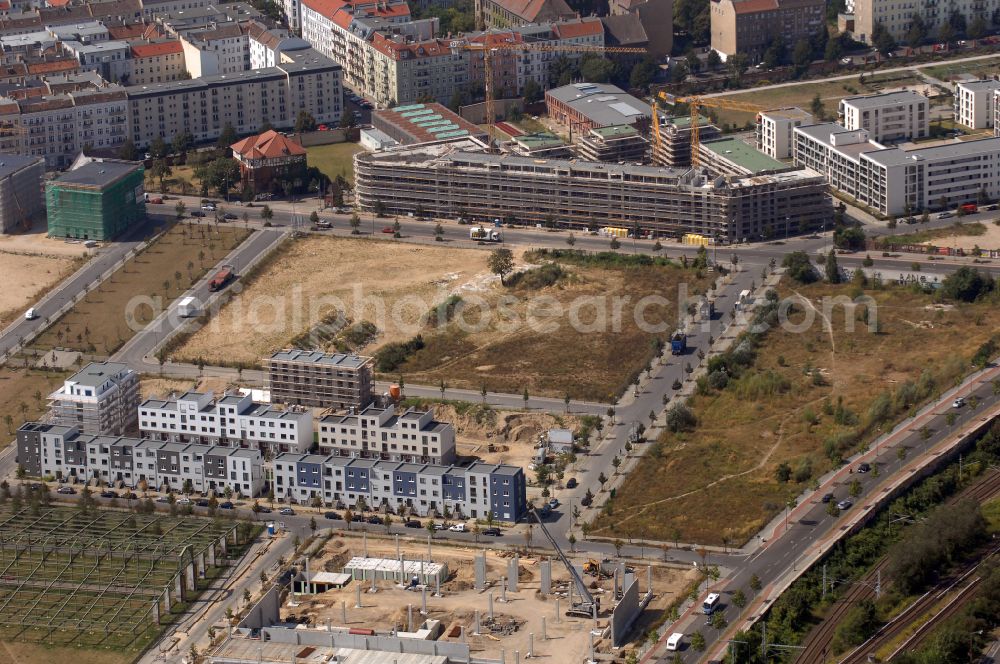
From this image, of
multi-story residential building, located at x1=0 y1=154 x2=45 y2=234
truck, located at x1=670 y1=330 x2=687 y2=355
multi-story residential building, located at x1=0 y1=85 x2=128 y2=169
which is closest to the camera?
truck, located at x1=670 y1=330 x2=687 y2=355

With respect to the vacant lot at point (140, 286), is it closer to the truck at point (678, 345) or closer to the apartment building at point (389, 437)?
the apartment building at point (389, 437)

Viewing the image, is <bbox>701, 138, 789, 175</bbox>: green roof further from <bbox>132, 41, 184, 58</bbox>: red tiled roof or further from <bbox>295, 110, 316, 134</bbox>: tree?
<bbox>132, 41, 184, 58</bbox>: red tiled roof

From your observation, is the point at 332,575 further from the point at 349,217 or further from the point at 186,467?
the point at 349,217

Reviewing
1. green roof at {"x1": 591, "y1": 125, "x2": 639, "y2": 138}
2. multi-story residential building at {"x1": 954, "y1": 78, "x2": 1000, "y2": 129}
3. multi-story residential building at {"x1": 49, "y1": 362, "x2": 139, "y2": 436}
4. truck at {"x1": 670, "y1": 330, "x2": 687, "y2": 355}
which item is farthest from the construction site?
multi-story residential building at {"x1": 954, "y1": 78, "x2": 1000, "y2": 129}

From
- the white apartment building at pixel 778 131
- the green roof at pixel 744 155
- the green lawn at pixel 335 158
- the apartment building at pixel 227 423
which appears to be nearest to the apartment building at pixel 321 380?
the apartment building at pixel 227 423

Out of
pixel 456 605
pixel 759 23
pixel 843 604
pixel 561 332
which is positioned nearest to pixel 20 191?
pixel 561 332

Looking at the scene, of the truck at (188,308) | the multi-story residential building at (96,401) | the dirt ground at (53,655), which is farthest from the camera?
the truck at (188,308)

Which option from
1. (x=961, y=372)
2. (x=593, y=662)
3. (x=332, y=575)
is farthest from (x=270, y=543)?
(x=961, y=372)
